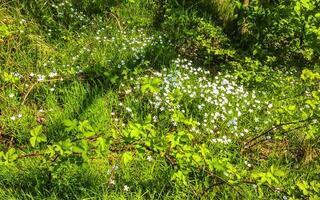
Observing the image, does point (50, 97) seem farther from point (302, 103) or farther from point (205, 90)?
point (302, 103)

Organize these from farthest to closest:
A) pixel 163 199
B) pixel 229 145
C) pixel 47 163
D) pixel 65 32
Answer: pixel 65 32
pixel 229 145
pixel 163 199
pixel 47 163

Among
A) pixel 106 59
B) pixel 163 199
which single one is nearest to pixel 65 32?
pixel 106 59

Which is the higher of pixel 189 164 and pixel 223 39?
pixel 223 39

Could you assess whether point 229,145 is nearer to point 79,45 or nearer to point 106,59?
point 106,59

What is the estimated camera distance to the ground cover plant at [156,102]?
115 inches

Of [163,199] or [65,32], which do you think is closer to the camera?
[163,199]

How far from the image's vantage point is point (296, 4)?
166 inches

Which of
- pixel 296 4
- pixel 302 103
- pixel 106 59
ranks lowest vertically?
pixel 302 103

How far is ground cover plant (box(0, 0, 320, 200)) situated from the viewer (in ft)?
9.55

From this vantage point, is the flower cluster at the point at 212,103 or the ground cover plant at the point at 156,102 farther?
the flower cluster at the point at 212,103

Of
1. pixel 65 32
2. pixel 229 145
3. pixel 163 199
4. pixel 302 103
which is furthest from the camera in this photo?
pixel 65 32

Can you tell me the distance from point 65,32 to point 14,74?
1.09 meters

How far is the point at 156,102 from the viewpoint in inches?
155

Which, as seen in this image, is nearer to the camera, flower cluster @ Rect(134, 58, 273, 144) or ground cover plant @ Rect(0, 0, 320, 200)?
ground cover plant @ Rect(0, 0, 320, 200)
